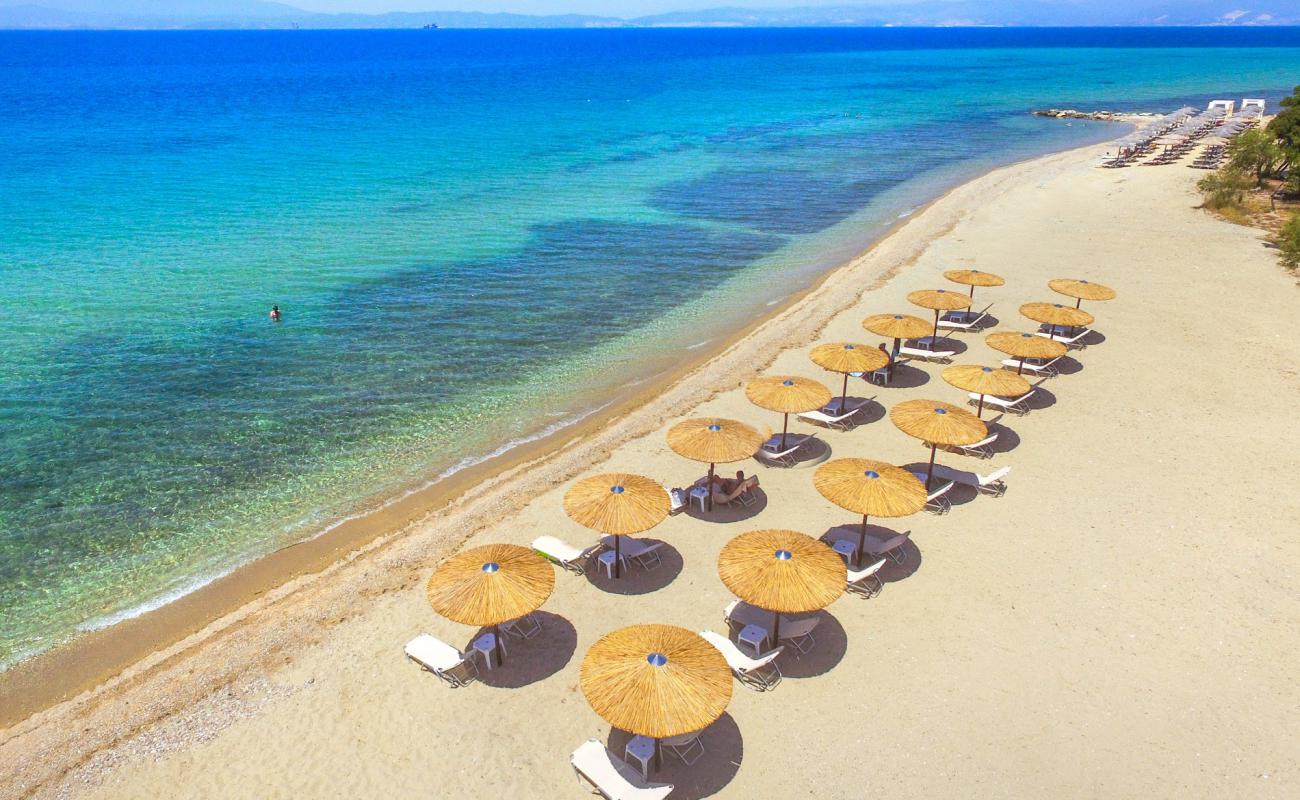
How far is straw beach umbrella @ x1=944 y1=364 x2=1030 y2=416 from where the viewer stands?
17.8 metres

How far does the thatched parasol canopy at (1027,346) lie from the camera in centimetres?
1998

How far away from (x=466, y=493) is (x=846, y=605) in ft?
30.2

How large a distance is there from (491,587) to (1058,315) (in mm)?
18895

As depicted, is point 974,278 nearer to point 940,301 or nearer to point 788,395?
point 940,301

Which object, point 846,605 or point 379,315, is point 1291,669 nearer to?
point 846,605

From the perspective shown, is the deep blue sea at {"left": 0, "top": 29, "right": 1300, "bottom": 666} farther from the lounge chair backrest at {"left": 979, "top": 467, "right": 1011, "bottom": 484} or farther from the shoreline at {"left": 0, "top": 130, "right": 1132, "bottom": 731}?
the lounge chair backrest at {"left": 979, "top": 467, "right": 1011, "bottom": 484}

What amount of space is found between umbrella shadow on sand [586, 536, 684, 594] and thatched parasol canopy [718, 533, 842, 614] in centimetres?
229

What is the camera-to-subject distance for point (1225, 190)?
37469 mm

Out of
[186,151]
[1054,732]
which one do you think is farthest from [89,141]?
[1054,732]

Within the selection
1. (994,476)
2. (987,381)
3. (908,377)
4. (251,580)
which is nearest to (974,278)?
(908,377)

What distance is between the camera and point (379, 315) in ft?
91.4

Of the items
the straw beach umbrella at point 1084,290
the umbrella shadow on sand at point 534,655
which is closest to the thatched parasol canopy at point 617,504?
the umbrella shadow on sand at point 534,655

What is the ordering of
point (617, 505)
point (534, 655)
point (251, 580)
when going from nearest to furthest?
point (534, 655)
point (617, 505)
point (251, 580)

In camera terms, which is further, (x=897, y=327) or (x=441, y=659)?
(x=897, y=327)
